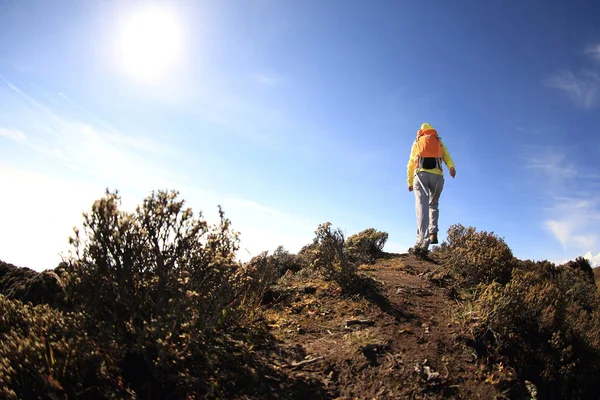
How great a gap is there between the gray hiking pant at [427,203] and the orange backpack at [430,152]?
0.93ft

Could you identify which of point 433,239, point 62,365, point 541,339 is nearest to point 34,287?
point 62,365

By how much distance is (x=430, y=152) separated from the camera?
26.6 ft

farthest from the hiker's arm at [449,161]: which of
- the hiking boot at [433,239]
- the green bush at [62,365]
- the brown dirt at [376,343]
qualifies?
the green bush at [62,365]

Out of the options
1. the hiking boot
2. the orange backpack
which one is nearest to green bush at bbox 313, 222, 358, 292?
the hiking boot

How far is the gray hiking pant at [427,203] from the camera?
7.87 metres

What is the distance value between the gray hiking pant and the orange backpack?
284 millimetres

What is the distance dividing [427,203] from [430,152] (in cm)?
125

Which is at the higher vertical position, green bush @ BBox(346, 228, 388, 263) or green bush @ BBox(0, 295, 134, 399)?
green bush @ BBox(346, 228, 388, 263)

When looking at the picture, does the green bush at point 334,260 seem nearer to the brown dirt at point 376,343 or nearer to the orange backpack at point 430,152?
the brown dirt at point 376,343

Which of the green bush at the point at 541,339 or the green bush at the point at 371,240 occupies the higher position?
the green bush at the point at 371,240

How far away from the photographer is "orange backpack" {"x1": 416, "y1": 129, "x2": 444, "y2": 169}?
26.6 feet

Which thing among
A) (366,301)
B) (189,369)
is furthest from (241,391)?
(366,301)

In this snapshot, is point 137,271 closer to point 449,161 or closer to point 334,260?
point 334,260

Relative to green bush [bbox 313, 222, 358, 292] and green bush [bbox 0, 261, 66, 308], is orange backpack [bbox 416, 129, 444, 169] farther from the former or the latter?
green bush [bbox 0, 261, 66, 308]
